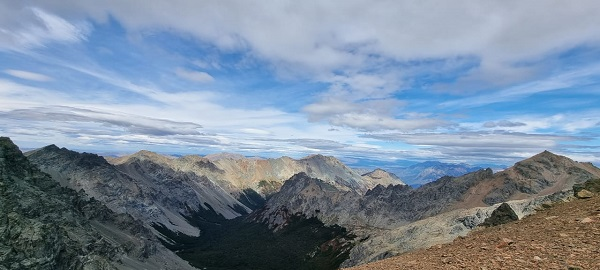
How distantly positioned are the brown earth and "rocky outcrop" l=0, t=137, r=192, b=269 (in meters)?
77.3

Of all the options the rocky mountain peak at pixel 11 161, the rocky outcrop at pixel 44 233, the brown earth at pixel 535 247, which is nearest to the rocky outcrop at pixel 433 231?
the rocky outcrop at pixel 44 233

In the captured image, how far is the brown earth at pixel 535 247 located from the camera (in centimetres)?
1856

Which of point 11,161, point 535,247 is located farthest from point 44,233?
point 535,247

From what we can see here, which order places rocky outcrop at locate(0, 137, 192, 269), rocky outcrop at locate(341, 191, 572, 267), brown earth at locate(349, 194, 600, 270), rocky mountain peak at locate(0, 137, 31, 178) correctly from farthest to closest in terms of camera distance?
rocky outcrop at locate(341, 191, 572, 267) < rocky mountain peak at locate(0, 137, 31, 178) < rocky outcrop at locate(0, 137, 192, 269) < brown earth at locate(349, 194, 600, 270)

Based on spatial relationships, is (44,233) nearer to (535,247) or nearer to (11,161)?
(11,161)

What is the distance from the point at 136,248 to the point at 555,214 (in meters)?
193

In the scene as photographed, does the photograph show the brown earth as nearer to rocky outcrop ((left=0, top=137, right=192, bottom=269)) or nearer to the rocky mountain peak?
rocky outcrop ((left=0, top=137, right=192, bottom=269))

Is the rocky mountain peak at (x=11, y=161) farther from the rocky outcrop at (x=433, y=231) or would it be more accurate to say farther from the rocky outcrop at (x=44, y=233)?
the rocky outcrop at (x=433, y=231)

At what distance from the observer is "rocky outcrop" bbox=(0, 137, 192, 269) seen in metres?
73.8

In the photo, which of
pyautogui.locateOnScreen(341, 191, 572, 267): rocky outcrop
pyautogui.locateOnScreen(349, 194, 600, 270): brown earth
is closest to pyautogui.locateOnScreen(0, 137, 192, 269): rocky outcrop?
Result: pyautogui.locateOnScreen(349, 194, 600, 270): brown earth

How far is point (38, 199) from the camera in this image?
115312 mm

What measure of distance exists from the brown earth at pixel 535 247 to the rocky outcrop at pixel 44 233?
254 feet

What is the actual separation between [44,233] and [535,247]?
9230cm

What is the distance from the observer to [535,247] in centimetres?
2081
